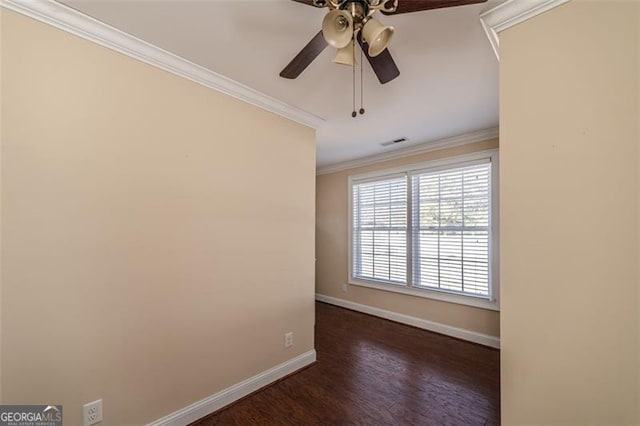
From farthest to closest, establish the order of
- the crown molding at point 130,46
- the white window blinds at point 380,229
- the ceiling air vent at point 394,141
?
the white window blinds at point 380,229 → the ceiling air vent at point 394,141 → the crown molding at point 130,46

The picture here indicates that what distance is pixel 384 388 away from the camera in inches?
91.6

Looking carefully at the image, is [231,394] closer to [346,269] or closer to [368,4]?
[368,4]

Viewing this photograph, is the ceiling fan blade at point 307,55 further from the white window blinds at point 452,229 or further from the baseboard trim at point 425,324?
the baseboard trim at point 425,324

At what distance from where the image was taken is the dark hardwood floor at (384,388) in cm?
197

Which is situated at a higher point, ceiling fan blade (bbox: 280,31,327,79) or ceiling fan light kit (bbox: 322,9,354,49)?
ceiling fan blade (bbox: 280,31,327,79)

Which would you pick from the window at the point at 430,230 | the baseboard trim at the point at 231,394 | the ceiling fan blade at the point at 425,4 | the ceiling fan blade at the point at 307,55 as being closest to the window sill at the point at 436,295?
the window at the point at 430,230

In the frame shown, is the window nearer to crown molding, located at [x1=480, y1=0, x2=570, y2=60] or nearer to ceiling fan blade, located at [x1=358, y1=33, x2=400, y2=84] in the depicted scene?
crown molding, located at [x1=480, y1=0, x2=570, y2=60]

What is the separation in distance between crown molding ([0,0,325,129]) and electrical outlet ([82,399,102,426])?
83.4 inches

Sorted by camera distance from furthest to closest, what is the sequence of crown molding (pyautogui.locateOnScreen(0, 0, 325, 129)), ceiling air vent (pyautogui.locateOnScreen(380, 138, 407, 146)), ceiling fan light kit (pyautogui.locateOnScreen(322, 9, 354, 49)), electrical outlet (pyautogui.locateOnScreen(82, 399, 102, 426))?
ceiling air vent (pyautogui.locateOnScreen(380, 138, 407, 146)) < electrical outlet (pyautogui.locateOnScreen(82, 399, 102, 426)) < crown molding (pyautogui.locateOnScreen(0, 0, 325, 129)) < ceiling fan light kit (pyautogui.locateOnScreen(322, 9, 354, 49))

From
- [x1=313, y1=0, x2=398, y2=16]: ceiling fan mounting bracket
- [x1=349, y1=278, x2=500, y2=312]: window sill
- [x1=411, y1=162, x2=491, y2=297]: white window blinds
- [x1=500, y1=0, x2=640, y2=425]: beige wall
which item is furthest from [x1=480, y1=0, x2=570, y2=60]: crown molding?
[x1=349, y1=278, x2=500, y2=312]: window sill

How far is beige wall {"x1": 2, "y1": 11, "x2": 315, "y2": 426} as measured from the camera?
1.37 metres

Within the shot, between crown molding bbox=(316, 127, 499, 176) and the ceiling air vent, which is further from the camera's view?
the ceiling air vent

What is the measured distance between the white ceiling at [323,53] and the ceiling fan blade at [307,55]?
24cm

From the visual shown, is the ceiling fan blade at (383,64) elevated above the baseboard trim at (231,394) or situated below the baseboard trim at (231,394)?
above
